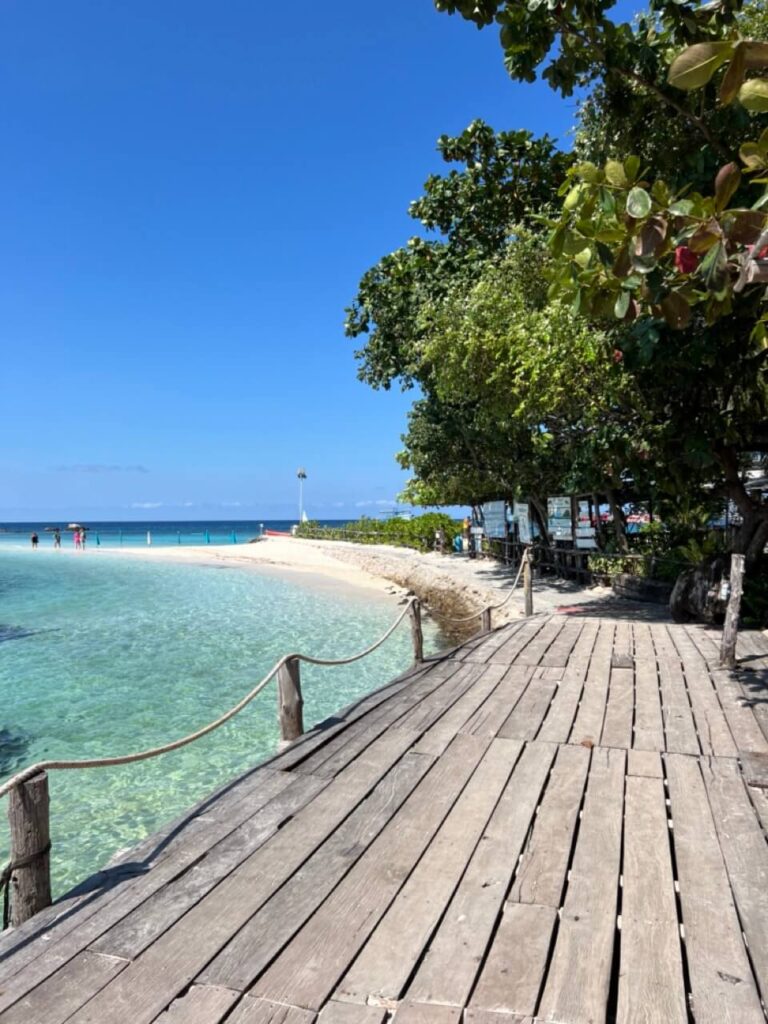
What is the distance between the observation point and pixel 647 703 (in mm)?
6133

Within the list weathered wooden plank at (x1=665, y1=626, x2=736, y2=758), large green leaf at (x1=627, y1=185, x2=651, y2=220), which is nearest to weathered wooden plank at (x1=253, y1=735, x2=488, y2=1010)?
weathered wooden plank at (x1=665, y1=626, x2=736, y2=758)

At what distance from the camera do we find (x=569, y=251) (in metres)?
4.14

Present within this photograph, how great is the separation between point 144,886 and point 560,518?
1671cm

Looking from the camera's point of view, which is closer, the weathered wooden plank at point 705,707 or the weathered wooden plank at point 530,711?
the weathered wooden plank at point 705,707

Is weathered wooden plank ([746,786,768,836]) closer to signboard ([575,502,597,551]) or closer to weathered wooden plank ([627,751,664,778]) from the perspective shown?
weathered wooden plank ([627,751,664,778])

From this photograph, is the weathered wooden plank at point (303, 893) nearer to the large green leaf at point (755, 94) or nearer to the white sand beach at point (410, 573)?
the large green leaf at point (755, 94)

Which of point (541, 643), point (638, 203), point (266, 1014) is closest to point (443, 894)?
point (266, 1014)

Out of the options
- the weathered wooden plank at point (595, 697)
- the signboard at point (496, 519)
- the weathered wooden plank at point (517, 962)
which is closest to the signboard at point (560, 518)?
the signboard at point (496, 519)

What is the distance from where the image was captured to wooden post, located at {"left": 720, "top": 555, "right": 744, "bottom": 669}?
719 cm

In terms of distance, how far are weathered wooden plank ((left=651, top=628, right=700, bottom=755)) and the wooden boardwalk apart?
0.13 ft

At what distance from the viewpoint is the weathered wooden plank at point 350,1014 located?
7.31 feet

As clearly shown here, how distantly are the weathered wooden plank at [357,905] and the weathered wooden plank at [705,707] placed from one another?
205 cm

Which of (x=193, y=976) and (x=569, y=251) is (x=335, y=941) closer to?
(x=193, y=976)

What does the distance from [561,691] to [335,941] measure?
440 cm
